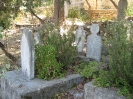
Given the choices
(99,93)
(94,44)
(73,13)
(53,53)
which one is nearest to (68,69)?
(53,53)

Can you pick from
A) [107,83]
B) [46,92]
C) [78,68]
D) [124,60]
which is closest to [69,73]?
[78,68]

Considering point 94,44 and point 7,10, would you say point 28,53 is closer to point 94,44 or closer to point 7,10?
point 94,44

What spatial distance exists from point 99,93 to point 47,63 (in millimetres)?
1184

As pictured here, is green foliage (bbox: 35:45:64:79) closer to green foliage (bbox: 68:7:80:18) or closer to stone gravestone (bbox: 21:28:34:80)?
stone gravestone (bbox: 21:28:34:80)

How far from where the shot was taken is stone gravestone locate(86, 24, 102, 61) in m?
5.16

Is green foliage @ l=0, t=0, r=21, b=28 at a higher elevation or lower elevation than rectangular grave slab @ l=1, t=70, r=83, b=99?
higher

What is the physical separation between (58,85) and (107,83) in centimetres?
99

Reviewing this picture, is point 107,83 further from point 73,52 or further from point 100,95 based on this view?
point 73,52

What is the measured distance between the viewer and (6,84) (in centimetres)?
439

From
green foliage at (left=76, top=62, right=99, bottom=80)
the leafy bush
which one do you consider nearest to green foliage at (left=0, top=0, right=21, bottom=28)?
the leafy bush

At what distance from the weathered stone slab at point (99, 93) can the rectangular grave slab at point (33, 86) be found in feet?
1.96

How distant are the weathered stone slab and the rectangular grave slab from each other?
598mm

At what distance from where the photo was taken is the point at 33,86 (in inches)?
158

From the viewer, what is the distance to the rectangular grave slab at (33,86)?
3.89m
